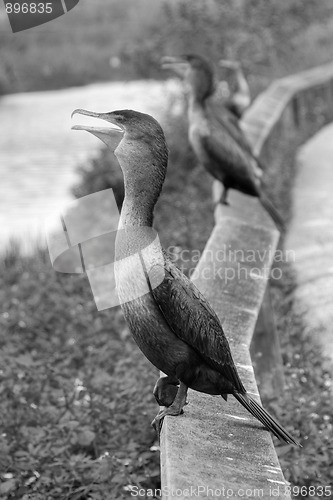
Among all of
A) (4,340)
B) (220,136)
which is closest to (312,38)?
(220,136)

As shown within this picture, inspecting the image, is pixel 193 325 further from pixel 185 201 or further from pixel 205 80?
pixel 185 201

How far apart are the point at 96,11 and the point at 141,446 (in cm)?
2518

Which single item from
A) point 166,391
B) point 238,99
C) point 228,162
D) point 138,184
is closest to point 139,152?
point 138,184

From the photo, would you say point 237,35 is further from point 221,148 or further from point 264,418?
point 264,418

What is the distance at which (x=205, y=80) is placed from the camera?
657cm

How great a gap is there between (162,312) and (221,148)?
134 inches

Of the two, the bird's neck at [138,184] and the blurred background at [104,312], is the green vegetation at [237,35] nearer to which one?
the blurred background at [104,312]

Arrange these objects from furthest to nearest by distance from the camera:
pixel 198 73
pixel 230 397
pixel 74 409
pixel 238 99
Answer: pixel 238 99, pixel 198 73, pixel 74 409, pixel 230 397

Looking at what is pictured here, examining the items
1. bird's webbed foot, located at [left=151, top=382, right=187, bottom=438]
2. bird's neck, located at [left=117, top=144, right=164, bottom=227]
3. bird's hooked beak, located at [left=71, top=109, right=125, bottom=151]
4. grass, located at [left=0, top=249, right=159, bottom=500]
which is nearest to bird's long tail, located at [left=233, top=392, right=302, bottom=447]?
bird's webbed foot, located at [left=151, top=382, right=187, bottom=438]

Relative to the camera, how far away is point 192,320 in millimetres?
2912

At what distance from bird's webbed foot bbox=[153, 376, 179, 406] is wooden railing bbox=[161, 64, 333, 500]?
2.7 inches

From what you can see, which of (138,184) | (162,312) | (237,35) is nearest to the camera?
(162,312)

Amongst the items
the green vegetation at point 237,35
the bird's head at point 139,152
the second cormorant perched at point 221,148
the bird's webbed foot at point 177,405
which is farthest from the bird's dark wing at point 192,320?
the green vegetation at point 237,35

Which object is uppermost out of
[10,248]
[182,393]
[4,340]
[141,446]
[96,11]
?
[182,393]
